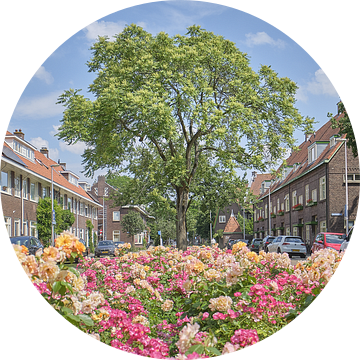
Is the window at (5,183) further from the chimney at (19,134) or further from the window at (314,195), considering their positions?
the window at (314,195)

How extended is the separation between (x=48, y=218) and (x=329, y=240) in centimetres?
482

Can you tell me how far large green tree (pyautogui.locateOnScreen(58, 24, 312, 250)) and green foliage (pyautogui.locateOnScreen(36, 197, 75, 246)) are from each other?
170cm

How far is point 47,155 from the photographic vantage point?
5312 millimetres

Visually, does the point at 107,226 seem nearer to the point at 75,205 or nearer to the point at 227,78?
the point at 75,205

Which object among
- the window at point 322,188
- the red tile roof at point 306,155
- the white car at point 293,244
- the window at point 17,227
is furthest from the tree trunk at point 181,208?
the window at point 17,227

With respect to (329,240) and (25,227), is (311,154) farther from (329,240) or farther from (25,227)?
(25,227)

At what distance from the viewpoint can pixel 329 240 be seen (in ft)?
22.6

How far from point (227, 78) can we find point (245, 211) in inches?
155

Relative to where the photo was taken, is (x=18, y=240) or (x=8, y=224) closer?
(x=18, y=240)

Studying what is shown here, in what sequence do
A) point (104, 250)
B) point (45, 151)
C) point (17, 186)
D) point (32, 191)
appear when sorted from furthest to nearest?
point (104, 250)
point (45, 151)
point (32, 191)
point (17, 186)

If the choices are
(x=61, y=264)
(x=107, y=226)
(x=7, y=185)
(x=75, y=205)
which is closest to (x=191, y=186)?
(x=107, y=226)

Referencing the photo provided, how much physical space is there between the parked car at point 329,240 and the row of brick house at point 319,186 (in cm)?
17

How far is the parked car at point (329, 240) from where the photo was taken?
21.6ft

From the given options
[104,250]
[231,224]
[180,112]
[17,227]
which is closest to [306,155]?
[180,112]
